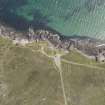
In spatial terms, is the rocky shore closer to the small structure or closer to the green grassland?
the small structure

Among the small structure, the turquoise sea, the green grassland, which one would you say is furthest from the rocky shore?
the turquoise sea

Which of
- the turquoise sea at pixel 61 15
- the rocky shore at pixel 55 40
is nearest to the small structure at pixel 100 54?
the rocky shore at pixel 55 40

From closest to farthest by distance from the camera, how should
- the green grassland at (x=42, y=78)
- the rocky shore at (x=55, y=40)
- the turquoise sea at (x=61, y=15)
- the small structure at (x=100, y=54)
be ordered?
1. the green grassland at (x=42, y=78)
2. the rocky shore at (x=55, y=40)
3. the small structure at (x=100, y=54)
4. the turquoise sea at (x=61, y=15)

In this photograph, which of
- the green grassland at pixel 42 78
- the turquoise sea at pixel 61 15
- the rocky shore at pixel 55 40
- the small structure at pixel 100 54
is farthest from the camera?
the turquoise sea at pixel 61 15

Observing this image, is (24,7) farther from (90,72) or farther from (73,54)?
(90,72)

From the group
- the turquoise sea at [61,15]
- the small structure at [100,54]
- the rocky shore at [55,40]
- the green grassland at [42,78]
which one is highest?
the turquoise sea at [61,15]

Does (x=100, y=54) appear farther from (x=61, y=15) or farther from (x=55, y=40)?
(x=61, y=15)

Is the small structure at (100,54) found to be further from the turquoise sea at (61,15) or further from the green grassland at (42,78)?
the turquoise sea at (61,15)
